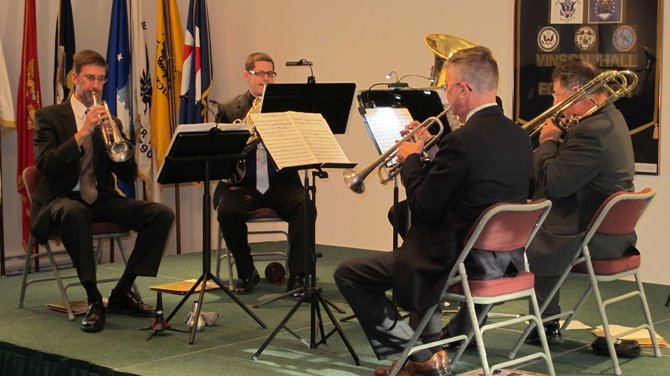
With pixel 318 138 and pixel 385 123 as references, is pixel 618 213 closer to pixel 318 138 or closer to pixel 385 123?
pixel 385 123

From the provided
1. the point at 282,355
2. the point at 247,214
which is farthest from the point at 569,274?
the point at 247,214

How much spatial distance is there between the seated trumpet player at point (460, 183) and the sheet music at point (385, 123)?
710mm

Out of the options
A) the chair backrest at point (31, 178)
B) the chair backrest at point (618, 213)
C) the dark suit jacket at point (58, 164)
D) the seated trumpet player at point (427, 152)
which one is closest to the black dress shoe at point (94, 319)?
the dark suit jacket at point (58, 164)

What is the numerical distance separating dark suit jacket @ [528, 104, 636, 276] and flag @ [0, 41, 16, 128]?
13.2 ft

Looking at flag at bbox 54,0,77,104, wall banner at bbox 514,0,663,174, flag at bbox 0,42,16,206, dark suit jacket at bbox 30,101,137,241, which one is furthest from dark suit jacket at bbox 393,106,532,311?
flag at bbox 54,0,77,104

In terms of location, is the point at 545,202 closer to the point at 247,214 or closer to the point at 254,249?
the point at 247,214

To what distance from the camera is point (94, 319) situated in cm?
495

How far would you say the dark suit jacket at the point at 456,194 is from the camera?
3627 millimetres

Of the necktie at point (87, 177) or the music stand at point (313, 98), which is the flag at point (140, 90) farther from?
the music stand at point (313, 98)

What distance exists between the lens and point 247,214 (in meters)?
5.92

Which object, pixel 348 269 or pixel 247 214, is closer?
pixel 348 269

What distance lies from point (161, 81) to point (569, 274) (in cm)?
436

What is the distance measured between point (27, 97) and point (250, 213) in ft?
7.13

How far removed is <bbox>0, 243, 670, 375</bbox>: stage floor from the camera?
4266 mm
